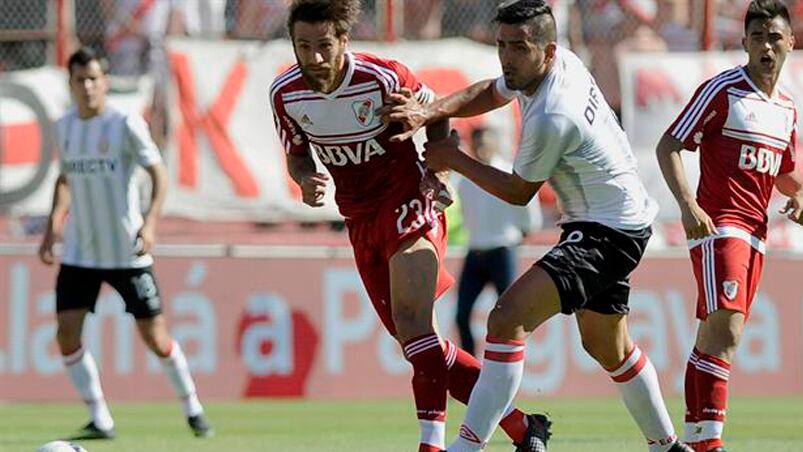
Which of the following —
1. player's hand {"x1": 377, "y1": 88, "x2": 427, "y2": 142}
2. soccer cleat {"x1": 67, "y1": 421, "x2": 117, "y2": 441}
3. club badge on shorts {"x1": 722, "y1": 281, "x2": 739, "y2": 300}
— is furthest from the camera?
soccer cleat {"x1": 67, "y1": 421, "x2": 117, "y2": 441}

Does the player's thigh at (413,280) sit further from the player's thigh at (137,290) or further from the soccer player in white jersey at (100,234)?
the player's thigh at (137,290)

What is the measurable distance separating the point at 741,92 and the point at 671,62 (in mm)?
7846

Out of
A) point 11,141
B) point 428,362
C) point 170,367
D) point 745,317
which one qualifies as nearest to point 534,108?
point 428,362

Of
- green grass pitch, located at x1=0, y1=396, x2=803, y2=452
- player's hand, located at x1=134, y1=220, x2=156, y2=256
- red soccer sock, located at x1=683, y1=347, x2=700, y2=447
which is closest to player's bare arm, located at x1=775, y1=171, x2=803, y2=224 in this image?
red soccer sock, located at x1=683, y1=347, x2=700, y2=447

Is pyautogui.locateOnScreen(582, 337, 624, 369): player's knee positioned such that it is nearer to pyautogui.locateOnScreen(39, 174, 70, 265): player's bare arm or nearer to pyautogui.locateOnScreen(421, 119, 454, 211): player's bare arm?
pyautogui.locateOnScreen(421, 119, 454, 211): player's bare arm

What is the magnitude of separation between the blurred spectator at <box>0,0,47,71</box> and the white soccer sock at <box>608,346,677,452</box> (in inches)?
372

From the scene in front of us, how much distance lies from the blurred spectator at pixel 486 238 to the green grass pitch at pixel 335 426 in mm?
1033

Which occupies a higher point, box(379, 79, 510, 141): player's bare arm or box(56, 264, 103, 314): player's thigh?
box(379, 79, 510, 141): player's bare arm

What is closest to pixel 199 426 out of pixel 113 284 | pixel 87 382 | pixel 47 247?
pixel 87 382

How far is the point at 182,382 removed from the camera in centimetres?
1148

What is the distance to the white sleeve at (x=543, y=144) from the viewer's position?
7578mm

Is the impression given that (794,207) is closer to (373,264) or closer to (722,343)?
(722,343)

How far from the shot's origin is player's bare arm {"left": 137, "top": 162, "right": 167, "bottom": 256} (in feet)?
36.9

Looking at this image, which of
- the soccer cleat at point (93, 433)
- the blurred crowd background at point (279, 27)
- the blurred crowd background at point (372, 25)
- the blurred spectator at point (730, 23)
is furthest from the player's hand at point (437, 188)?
the blurred spectator at point (730, 23)
